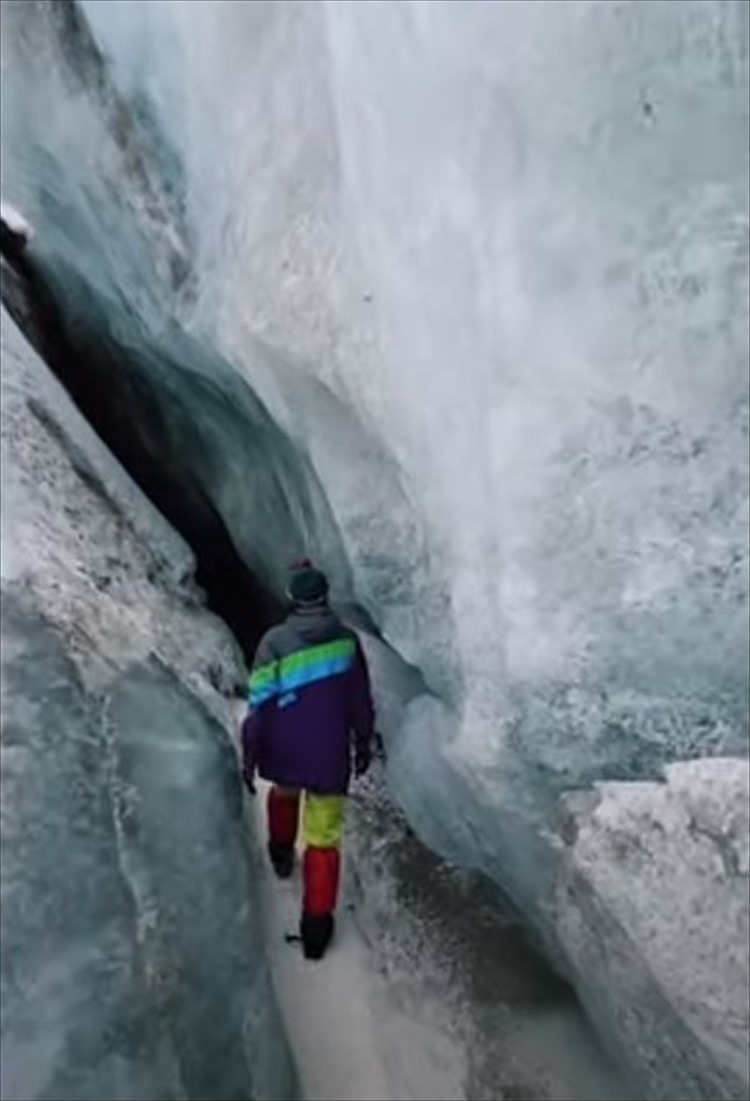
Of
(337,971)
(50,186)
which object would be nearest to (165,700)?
(337,971)

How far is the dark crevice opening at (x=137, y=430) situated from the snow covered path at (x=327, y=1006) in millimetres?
1233

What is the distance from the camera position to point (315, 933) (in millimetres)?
4320

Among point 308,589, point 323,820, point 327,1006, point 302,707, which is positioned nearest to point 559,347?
point 308,589

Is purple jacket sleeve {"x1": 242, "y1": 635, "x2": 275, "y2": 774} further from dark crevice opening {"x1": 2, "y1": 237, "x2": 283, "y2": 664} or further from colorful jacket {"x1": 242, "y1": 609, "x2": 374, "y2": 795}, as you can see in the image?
dark crevice opening {"x1": 2, "y1": 237, "x2": 283, "y2": 664}

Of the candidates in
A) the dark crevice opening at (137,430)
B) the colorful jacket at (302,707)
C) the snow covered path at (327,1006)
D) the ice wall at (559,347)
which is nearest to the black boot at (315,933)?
the snow covered path at (327,1006)

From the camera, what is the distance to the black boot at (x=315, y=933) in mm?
4309

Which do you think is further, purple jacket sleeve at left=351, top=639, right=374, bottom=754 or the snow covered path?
purple jacket sleeve at left=351, top=639, right=374, bottom=754

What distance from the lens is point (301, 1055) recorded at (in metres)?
4.21

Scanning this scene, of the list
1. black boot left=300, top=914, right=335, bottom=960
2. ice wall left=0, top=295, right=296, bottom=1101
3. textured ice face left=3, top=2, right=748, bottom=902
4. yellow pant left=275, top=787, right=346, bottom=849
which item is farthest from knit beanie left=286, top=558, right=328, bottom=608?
black boot left=300, top=914, right=335, bottom=960

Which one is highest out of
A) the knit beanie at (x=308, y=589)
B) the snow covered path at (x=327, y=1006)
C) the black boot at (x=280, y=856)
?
the knit beanie at (x=308, y=589)

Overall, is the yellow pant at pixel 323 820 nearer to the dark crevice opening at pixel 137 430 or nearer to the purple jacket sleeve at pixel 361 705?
the purple jacket sleeve at pixel 361 705

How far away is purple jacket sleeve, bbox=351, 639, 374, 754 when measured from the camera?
4.28m

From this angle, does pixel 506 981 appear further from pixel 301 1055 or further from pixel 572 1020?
pixel 301 1055

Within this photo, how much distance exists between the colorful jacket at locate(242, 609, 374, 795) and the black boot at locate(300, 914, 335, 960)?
1.16 feet
